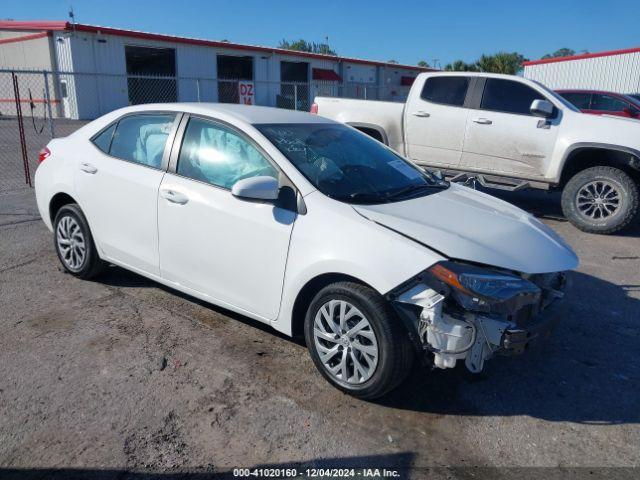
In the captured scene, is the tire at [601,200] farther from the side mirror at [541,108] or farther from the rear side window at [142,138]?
the rear side window at [142,138]

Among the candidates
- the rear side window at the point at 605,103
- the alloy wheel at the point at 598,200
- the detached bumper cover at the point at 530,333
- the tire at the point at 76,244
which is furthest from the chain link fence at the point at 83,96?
the detached bumper cover at the point at 530,333

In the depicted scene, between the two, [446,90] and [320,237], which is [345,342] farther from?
[446,90]

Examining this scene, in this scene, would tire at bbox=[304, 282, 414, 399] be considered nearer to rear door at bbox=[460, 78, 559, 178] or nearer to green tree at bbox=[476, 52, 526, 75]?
rear door at bbox=[460, 78, 559, 178]

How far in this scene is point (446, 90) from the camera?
8328mm

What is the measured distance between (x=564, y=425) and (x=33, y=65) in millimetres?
30626

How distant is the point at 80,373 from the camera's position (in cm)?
346

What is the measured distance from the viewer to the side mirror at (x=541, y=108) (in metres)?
7.14

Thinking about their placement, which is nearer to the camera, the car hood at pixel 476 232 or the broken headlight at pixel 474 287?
the broken headlight at pixel 474 287

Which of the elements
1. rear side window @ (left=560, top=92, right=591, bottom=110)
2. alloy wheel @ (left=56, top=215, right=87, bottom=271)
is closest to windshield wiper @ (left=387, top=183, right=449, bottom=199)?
alloy wheel @ (left=56, top=215, right=87, bottom=271)

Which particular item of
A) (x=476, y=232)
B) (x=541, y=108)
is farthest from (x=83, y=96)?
→ (x=476, y=232)

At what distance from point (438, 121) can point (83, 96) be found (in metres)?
20.4

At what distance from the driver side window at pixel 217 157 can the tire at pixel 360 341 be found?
37.7 inches

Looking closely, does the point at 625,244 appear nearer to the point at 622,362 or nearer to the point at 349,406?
the point at 622,362

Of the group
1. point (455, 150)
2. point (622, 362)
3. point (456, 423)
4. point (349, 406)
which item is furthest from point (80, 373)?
point (455, 150)
